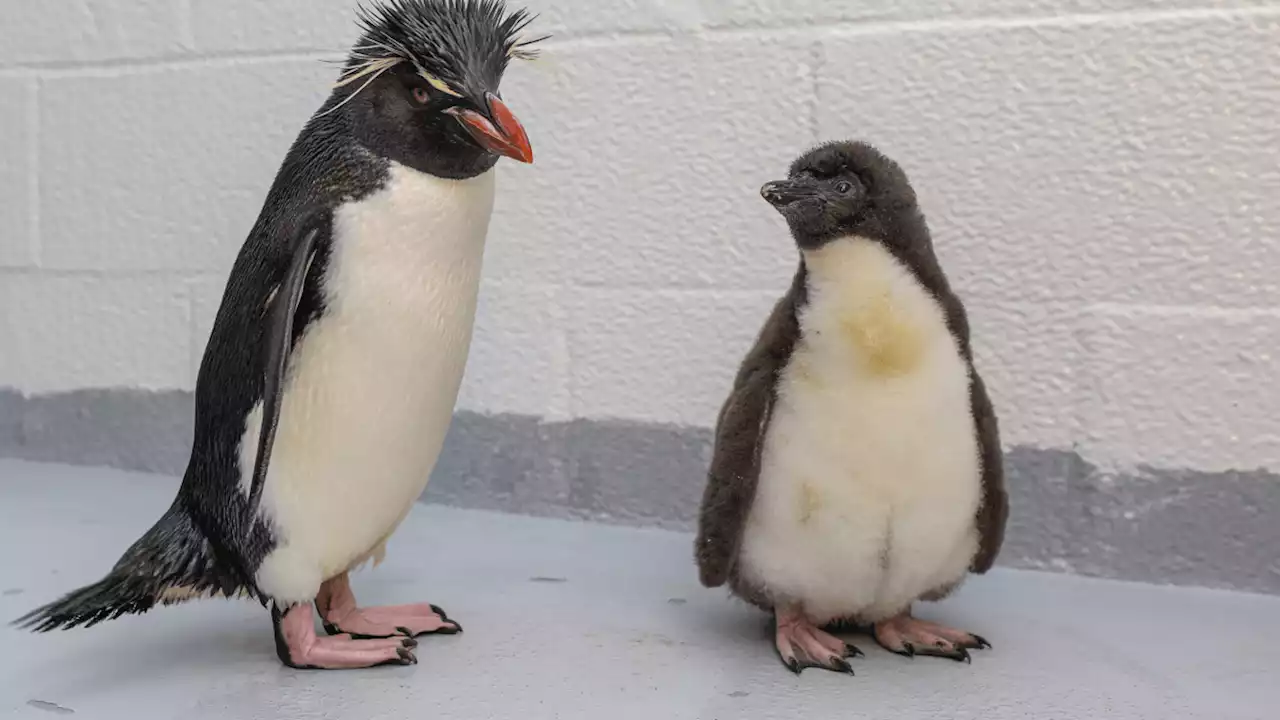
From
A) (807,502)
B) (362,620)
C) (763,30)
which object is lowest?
(362,620)

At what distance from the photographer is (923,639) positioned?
893 millimetres

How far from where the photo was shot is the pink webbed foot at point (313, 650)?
0.84 m

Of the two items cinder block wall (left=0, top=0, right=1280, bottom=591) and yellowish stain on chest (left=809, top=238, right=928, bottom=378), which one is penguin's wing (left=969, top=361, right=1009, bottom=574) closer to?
yellowish stain on chest (left=809, top=238, right=928, bottom=378)

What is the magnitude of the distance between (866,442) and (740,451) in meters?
0.10

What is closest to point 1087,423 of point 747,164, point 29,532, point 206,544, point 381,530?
point 747,164

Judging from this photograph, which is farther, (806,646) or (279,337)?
(806,646)

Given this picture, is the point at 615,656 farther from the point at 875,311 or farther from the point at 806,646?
the point at 875,311

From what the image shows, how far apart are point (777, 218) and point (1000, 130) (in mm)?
274

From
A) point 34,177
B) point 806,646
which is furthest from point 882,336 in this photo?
point 34,177

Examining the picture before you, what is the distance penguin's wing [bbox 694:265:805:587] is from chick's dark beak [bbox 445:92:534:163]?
0.83 ft

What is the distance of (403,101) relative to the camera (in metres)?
0.79

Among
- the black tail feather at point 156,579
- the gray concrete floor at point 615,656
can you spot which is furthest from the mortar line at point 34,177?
the black tail feather at point 156,579

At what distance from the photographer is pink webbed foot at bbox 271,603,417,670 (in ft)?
2.74

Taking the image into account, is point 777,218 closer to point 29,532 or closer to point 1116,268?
point 1116,268
